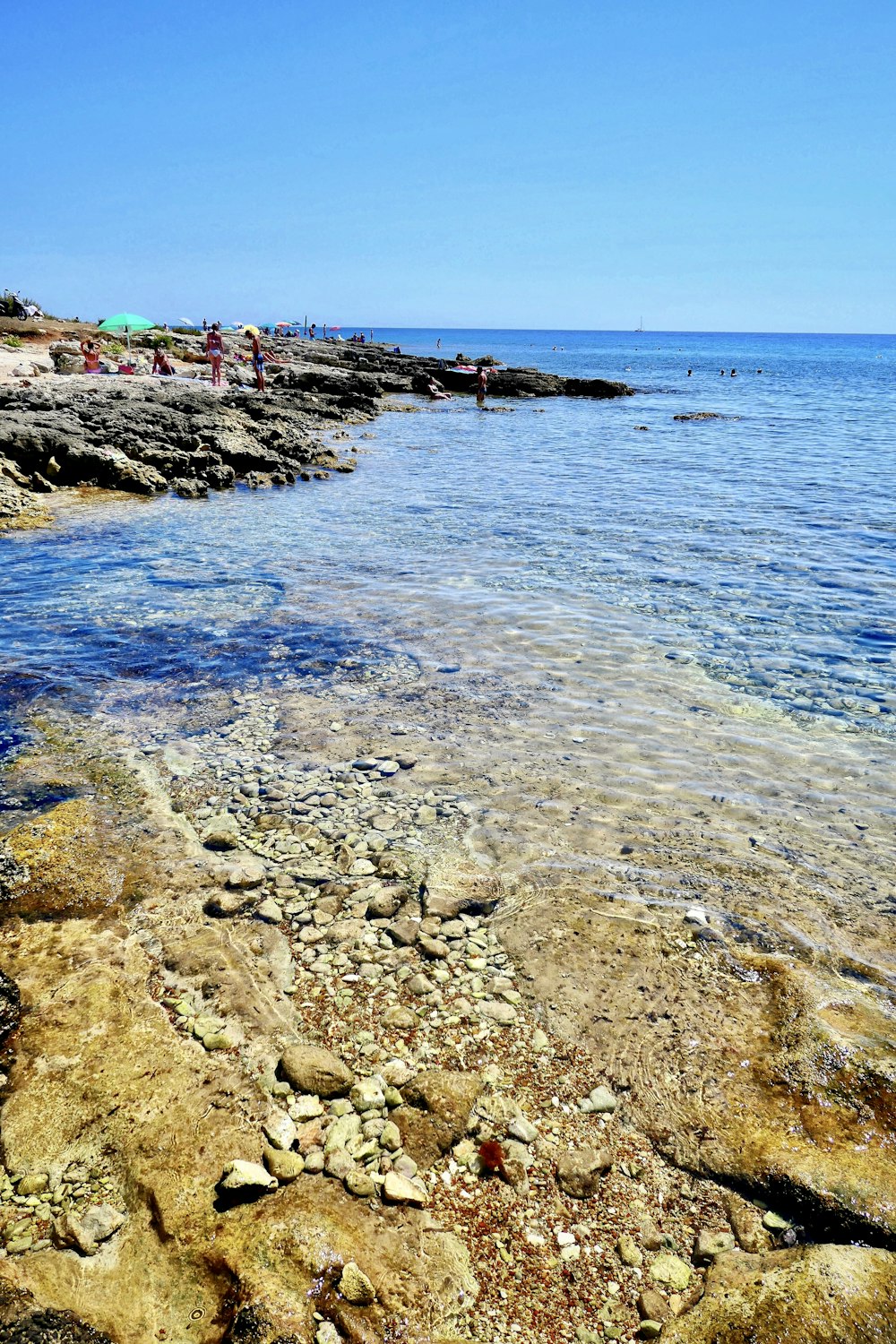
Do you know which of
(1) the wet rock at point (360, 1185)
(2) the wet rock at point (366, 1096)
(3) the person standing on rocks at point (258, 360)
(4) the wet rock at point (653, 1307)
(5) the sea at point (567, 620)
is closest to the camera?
(4) the wet rock at point (653, 1307)

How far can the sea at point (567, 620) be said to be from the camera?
724 cm

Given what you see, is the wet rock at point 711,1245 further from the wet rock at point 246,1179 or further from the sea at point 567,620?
the sea at point 567,620

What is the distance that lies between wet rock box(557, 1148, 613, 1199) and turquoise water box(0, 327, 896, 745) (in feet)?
20.2

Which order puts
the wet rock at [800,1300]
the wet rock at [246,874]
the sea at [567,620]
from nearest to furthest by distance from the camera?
the wet rock at [800,1300] < the wet rock at [246,874] < the sea at [567,620]

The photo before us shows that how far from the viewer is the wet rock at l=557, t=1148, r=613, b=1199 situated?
3.47m

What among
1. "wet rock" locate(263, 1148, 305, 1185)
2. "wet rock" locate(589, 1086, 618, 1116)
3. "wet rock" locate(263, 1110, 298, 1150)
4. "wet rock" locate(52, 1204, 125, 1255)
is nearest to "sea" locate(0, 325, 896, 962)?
"wet rock" locate(589, 1086, 618, 1116)

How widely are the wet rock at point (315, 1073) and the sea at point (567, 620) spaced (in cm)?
271

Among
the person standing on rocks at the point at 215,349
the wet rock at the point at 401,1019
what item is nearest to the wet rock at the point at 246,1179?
the wet rock at the point at 401,1019

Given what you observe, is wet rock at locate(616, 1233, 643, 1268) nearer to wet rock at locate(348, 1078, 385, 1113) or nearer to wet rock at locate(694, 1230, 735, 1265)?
wet rock at locate(694, 1230, 735, 1265)

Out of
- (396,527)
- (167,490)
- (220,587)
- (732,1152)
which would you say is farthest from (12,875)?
(167,490)

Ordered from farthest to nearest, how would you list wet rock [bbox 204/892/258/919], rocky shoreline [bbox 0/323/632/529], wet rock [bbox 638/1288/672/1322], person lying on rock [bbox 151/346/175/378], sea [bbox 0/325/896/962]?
person lying on rock [bbox 151/346/175/378] → rocky shoreline [bbox 0/323/632/529] → sea [bbox 0/325/896/962] → wet rock [bbox 204/892/258/919] → wet rock [bbox 638/1288/672/1322]

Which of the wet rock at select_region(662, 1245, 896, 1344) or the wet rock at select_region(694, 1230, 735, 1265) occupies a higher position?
the wet rock at select_region(662, 1245, 896, 1344)

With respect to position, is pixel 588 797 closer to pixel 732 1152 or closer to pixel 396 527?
pixel 732 1152

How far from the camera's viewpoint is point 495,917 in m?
5.33
